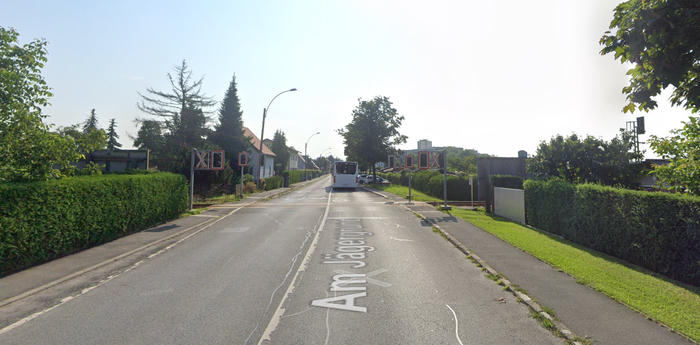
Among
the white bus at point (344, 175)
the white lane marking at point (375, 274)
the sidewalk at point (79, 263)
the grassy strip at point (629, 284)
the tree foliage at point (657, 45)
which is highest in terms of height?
the tree foliage at point (657, 45)

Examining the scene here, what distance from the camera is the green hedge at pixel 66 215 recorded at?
7770mm

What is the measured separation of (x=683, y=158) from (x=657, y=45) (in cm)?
610

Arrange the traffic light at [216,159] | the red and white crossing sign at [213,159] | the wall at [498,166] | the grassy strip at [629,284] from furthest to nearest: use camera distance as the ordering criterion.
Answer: the wall at [498,166]
the traffic light at [216,159]
the red and white crossing sign at [213,159]
the grassy strip at [629,284]

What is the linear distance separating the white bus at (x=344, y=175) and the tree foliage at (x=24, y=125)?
32820 mm

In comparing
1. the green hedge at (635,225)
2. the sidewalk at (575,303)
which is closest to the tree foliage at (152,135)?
the green hedge at (635,225)

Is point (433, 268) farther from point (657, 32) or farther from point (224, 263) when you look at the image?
point (657, 32)

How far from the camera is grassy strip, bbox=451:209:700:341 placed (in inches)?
210

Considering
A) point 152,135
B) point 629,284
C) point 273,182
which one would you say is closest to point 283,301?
point 629,284

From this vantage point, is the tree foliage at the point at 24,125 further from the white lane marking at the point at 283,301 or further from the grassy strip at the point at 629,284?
the grassy strip at the point at 629,284

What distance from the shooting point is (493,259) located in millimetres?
9141

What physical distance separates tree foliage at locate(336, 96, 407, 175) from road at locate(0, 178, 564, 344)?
46.2 m

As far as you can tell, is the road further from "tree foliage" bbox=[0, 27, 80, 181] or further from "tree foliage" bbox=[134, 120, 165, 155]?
"tree foliage" bbox=[134, 120, 165, 155]

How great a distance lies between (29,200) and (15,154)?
7.49ft

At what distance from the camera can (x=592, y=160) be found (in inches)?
616
